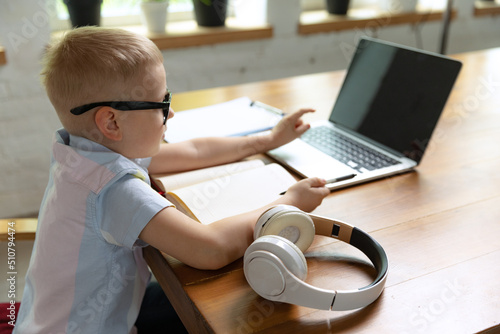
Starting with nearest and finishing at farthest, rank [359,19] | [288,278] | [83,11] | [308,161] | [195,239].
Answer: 1. [288,278]
2. [195,239]
3. [308,161]
4. [83,11]
5. [359,19]

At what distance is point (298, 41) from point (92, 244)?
2.12 m

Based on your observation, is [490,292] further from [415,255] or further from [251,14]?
[251,14]

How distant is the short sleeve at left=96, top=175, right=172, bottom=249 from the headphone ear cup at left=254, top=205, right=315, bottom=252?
0.49ft

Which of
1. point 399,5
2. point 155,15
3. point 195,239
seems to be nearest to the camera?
point 195,239

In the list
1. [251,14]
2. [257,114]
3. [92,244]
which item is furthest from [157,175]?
[251,14]

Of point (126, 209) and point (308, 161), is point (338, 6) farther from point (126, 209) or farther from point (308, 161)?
point (126, 209)

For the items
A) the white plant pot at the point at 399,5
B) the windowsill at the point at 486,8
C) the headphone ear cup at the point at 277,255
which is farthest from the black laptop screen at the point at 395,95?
the windowsill at the point at 486,8

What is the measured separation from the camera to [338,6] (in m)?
2.84

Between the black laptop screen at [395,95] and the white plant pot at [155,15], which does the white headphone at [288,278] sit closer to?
the black laptop screen at [395,95]

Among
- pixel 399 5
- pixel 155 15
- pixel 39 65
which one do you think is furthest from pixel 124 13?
pixel 399 5

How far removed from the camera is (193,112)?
139cm

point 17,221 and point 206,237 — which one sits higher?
point 206,237

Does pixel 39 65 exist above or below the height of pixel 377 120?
below

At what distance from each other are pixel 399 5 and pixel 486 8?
0.70 meters
